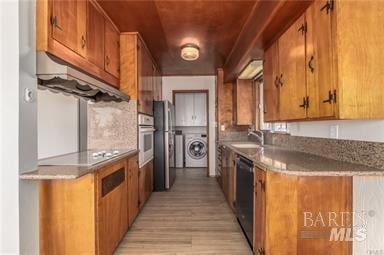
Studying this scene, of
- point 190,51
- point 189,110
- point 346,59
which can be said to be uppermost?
point 190,51

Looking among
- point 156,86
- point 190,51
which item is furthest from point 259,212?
point 156,86

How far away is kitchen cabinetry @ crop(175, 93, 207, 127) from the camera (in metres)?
8.16

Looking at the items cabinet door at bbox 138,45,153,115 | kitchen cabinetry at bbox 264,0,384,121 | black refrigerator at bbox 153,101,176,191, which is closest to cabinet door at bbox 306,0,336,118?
kitchen cabinetry at bbox 264,0,384,121

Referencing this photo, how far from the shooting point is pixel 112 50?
3305 millimetres

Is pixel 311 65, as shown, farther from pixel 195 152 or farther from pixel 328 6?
pixel 195 152

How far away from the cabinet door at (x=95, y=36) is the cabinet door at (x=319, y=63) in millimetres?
1853

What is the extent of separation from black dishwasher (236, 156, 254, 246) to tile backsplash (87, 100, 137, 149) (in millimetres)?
1341

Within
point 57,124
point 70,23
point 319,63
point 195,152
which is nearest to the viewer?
point 319,63

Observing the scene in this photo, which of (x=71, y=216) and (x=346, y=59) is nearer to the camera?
(x=346, y=59)

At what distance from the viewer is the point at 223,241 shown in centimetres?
285

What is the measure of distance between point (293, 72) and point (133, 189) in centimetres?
215

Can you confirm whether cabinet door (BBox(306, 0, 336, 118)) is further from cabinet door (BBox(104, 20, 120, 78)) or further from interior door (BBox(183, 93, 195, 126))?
interior door (BBox(183, 93, 195, 126))

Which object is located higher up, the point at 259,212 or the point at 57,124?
the point at 57,124
